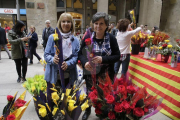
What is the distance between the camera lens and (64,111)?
3.67 feet

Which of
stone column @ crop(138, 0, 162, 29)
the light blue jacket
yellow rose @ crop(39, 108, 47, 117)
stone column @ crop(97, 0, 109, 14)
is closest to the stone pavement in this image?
the light blue jacket

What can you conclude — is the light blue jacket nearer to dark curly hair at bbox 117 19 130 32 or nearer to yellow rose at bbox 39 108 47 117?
yellow rose at bbox 39 108 47 117

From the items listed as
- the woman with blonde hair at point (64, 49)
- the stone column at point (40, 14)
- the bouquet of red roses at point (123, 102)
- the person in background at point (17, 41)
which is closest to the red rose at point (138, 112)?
the bouquet of red roses at point (123, 102)

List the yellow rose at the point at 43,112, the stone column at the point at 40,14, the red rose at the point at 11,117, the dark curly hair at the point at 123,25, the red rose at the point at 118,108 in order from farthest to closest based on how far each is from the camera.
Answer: the stone column at the point at 40,14 → the dark curly hair at the point at 123,25 → the red rose at the point at 118,108 → the yellow rose at the point at 43,112 → the red rose at the point at 11,117

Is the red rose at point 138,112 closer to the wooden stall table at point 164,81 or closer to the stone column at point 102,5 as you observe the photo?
the wooden stall table at point 164,81

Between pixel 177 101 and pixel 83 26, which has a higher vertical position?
pixel 83 26

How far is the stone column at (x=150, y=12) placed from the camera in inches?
407

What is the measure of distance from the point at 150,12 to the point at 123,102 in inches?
437

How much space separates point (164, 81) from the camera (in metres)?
2.63

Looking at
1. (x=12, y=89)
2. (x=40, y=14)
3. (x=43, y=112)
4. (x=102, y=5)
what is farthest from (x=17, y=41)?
(x=102, y=5)

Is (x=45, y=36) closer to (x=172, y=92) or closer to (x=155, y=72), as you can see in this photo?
(x=155, y=72)

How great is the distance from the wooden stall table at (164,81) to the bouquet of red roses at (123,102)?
0.54 metres

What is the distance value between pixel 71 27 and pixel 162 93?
6.98 ft

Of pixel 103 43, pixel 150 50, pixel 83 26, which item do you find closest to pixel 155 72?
pixel 150 50
